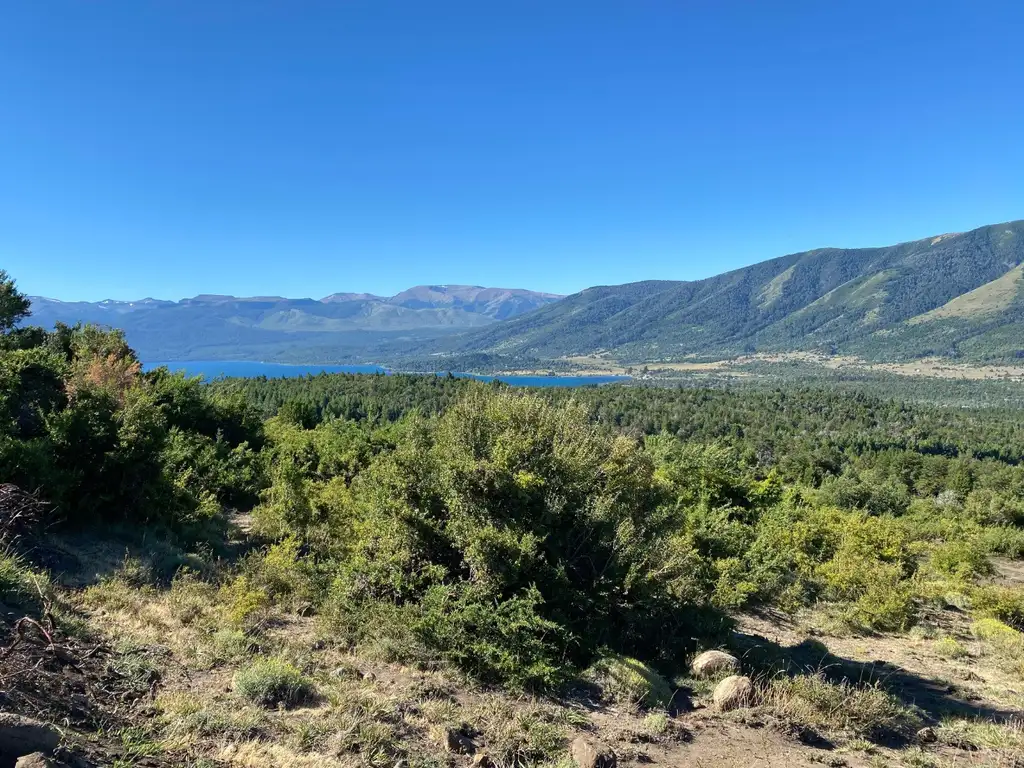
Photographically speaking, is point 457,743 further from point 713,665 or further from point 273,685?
point 713,665

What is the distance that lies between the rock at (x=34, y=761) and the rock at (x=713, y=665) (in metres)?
8.28

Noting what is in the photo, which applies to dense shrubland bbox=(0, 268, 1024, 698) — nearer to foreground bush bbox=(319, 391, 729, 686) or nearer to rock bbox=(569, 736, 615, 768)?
foreground bush bbox=(319, 391, 729, 686)

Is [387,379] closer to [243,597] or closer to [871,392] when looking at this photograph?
[243,597]

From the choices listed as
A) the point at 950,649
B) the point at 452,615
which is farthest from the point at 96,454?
the point at 950,649

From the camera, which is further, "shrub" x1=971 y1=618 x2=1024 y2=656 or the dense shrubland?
"shrub" x1=971 y1=618 x2=1024 y2=656

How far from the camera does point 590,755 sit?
235 inches

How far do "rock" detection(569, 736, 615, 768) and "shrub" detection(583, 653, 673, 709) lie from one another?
145cm

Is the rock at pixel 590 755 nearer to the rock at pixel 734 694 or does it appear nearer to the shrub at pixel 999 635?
the rock at pixel 734 694

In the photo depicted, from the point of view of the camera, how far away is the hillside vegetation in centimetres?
589

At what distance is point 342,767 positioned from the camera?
5.16 m

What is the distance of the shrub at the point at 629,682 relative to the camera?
7.62 meters

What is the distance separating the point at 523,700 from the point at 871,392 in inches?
8167

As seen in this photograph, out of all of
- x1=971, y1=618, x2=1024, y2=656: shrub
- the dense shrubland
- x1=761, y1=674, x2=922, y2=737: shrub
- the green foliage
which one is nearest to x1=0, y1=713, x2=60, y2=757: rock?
the dense shrubland

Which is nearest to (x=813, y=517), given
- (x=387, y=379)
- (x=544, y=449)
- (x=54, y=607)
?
(x=544, y=449)
